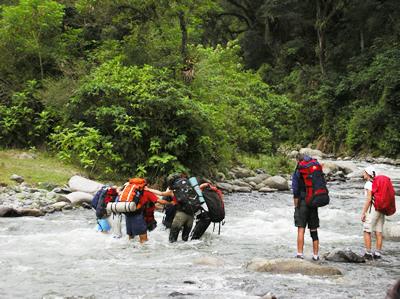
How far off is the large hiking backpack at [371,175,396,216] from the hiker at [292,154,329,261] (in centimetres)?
97

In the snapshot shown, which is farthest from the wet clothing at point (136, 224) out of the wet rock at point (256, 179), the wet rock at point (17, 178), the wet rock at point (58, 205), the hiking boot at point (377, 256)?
the wet rock at point (256, 179)

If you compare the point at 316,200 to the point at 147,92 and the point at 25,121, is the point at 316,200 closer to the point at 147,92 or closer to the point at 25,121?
the point at 147,92

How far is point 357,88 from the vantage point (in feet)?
114

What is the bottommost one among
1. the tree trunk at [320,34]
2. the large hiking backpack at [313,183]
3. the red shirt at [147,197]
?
the red shirt at [147,197]

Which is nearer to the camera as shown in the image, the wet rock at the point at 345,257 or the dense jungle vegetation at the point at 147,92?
the wet rock at the point at 345,257

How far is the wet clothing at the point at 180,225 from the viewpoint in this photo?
9.86 meters

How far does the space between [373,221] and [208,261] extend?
2935 millimetres

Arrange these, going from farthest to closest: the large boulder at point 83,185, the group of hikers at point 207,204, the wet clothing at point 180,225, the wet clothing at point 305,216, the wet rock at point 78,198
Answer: the large boulder at point 83,185 < the wet rock at point 78,198 < the wet clothing at point 180,225 < the wet clothing at point 305,216 < the group of hikers at point 207,204

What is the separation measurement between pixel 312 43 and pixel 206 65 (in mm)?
24168

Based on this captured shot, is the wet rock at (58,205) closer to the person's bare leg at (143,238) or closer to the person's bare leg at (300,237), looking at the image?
the person's bare leg at (143,238)

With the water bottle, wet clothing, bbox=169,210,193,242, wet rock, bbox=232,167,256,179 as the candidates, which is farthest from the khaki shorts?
wet rock, bbox=232,167,256,179

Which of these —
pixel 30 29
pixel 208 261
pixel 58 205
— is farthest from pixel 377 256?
pixel 30 29

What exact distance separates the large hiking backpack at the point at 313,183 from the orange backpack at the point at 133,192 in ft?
9.50

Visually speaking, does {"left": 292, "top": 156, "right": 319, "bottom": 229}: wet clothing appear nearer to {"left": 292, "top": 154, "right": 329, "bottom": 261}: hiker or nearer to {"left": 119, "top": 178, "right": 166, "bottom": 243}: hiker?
{"left": 292, "top": 154, "right": 329, "bottom": 261}: hiker
